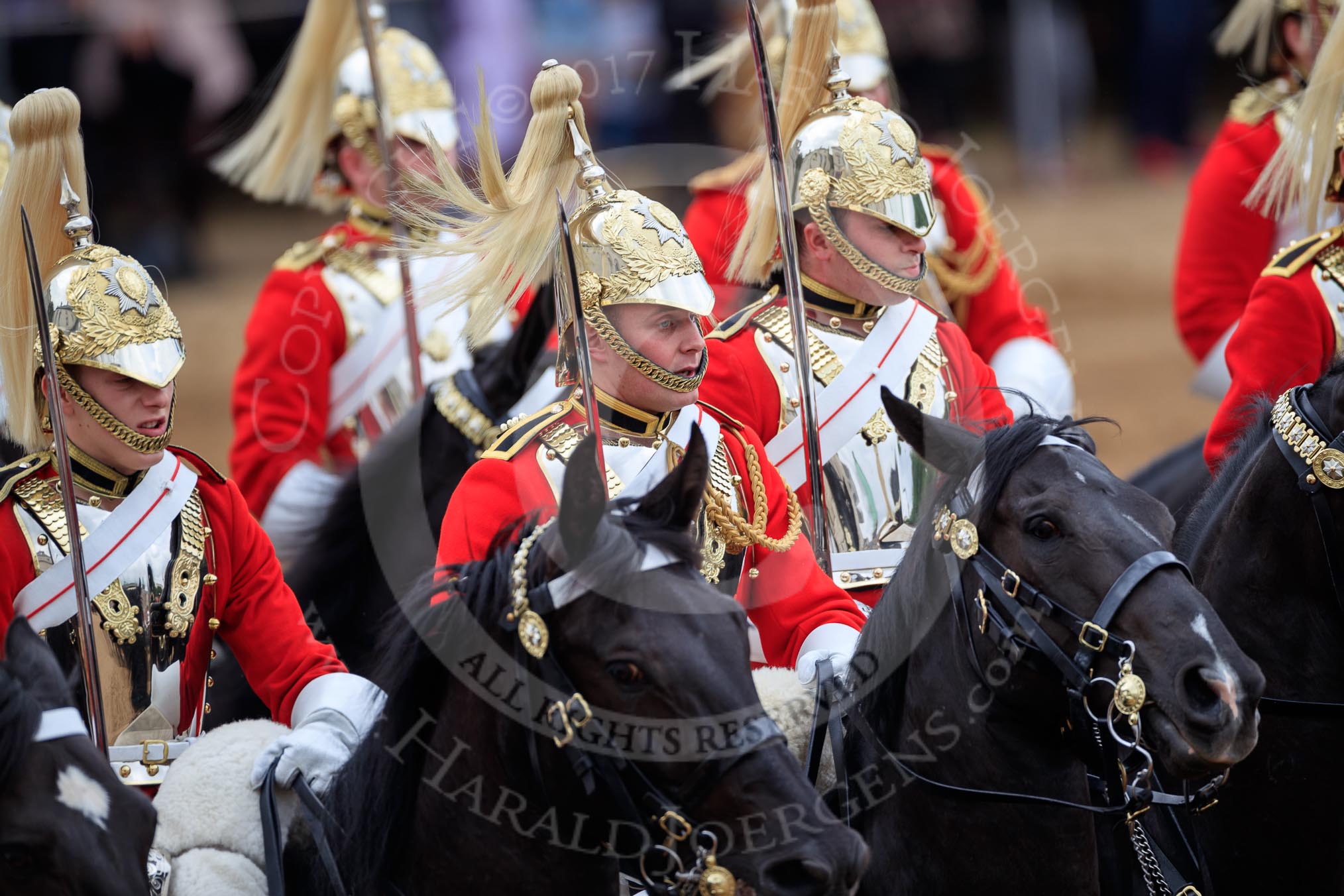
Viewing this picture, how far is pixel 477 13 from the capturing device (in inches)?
490

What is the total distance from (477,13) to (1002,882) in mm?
9967

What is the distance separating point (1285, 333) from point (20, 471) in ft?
9.64

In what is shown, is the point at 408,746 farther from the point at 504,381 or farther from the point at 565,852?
the point at 504,381

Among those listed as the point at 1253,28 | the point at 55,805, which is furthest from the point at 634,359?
the point at 1253,28

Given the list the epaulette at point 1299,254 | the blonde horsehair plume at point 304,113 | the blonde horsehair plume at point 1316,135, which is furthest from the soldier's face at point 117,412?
the blonde horsehair plume at point 1316,135

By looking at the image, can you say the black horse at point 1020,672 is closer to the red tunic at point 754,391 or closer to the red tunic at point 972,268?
the red tunic at point 754,391

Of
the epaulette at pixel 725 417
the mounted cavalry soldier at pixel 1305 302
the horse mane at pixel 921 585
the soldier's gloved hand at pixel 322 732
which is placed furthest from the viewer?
the mounted cavalry soldier at pixel 1305 302

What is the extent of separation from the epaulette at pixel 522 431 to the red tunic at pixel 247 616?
1.74 ft

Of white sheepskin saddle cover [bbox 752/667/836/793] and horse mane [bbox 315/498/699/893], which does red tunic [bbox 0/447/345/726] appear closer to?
horse mane [bbox 315/498/699/893]

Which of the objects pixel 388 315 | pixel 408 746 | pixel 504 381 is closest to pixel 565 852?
pixel 408 746

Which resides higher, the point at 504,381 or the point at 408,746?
the point at 408,746

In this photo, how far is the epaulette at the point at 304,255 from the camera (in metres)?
6.24

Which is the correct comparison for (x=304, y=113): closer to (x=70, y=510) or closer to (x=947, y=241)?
A: (x=947, y=241)

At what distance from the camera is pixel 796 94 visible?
15.2 feet
